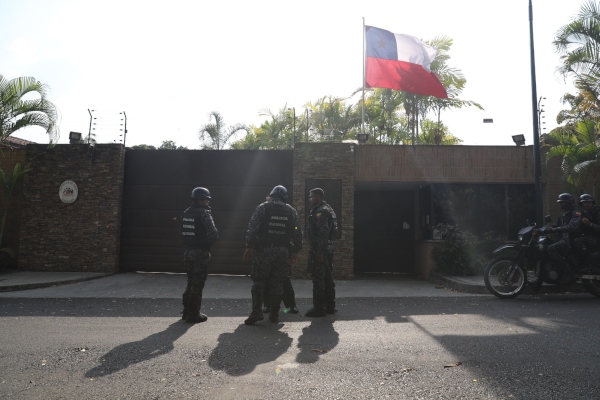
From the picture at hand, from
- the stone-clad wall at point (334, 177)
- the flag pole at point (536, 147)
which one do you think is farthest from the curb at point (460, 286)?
the flag pole at point (536, 147)

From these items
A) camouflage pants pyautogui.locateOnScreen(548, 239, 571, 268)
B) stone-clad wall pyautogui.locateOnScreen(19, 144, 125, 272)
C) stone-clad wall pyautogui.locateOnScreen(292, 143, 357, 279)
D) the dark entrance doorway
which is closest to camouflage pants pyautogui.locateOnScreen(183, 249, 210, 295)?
stone-clad wall pyautogui.locateOnScreen(292, 143, 357, 279)

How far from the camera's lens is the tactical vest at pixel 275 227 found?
667 centimetres

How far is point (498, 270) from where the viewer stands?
8742 mm

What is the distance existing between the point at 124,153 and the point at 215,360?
33.3 feet

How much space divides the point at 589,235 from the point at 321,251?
516 cm

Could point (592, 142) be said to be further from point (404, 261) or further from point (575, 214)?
point (404, 261)

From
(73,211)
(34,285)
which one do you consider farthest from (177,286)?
(73,211)

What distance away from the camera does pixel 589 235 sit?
8.86m

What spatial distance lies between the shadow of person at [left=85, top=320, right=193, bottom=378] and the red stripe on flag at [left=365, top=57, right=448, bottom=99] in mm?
10483

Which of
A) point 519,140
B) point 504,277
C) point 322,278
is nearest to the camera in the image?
point 322,278

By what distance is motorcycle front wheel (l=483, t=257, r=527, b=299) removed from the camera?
8664mm

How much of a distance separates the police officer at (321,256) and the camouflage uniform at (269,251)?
616 millimetres

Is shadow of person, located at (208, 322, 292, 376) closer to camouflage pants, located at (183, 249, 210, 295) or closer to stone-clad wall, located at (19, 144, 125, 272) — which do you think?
camouflage pants, located at (183, 249, 210, 295)

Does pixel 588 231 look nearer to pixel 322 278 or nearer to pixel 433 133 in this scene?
pixel 322 278
